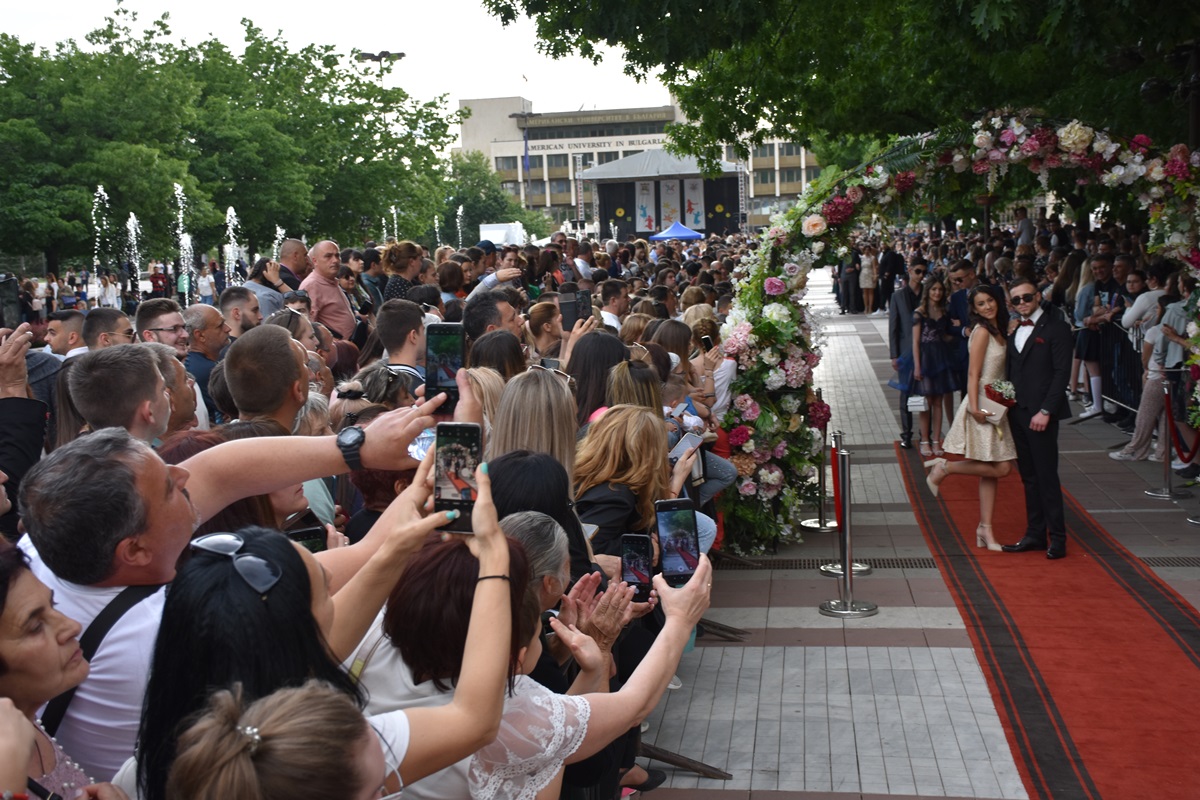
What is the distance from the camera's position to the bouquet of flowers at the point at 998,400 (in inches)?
355

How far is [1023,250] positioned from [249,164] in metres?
24.7

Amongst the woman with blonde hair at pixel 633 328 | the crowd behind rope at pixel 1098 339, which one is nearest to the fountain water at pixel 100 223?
the crowd behind rope at pixel 1098 339

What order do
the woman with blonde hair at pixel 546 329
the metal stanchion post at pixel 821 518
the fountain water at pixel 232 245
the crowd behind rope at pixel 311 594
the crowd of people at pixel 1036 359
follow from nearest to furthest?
the crowd behind rope at pixel 311 594, the woman with blonde hair at pixel 546 329, the crowd of people at pixel 1036 359, the metal stanchion post at pixel 821 518, the fountain water at pixel 232 245

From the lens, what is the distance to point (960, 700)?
20.8 ft

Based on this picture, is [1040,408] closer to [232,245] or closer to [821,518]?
[821,518]

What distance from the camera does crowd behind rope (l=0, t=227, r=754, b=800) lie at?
240cm

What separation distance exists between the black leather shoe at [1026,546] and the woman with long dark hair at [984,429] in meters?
0.11

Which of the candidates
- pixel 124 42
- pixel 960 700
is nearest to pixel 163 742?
pixel 960 700

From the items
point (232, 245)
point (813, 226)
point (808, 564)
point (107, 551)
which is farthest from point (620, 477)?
point (232, 245)

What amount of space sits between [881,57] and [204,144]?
26924 millimetres

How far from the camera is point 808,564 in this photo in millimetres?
9281

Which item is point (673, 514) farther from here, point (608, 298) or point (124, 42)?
point (124, 42)

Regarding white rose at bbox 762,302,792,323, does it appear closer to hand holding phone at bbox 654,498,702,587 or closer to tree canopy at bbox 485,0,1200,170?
tree canopy at bbox 485,0,1200,170

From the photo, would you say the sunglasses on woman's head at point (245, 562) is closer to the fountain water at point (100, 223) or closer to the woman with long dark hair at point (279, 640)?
the woman with long dark hair at point (279, 640)
